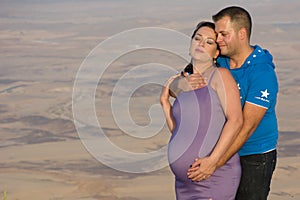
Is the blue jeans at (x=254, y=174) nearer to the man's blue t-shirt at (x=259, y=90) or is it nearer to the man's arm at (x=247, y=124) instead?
the man's blue t-shirt at (x=259, y=90)

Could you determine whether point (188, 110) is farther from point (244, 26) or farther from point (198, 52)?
point (244, 26)

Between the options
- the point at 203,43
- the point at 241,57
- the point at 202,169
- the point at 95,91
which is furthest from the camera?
the point at 95,91

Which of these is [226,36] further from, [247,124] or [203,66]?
[247,124]

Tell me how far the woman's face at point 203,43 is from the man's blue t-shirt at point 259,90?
0.19 metres

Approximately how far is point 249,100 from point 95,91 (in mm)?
17169

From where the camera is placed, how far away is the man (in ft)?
12.0

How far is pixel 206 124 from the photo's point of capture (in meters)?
3.57

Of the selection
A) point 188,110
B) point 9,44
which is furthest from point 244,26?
point 9,44

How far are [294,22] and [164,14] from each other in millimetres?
5456

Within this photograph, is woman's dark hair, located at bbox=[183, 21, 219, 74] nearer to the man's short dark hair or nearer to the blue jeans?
the man's short dark hair

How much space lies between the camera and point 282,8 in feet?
110

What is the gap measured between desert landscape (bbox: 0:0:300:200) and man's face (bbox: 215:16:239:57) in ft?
2.53

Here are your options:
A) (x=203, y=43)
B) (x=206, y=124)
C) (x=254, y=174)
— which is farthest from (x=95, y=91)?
(x=206, y=124)

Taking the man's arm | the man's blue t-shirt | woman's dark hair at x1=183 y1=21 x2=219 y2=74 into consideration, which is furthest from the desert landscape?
the man's arm
